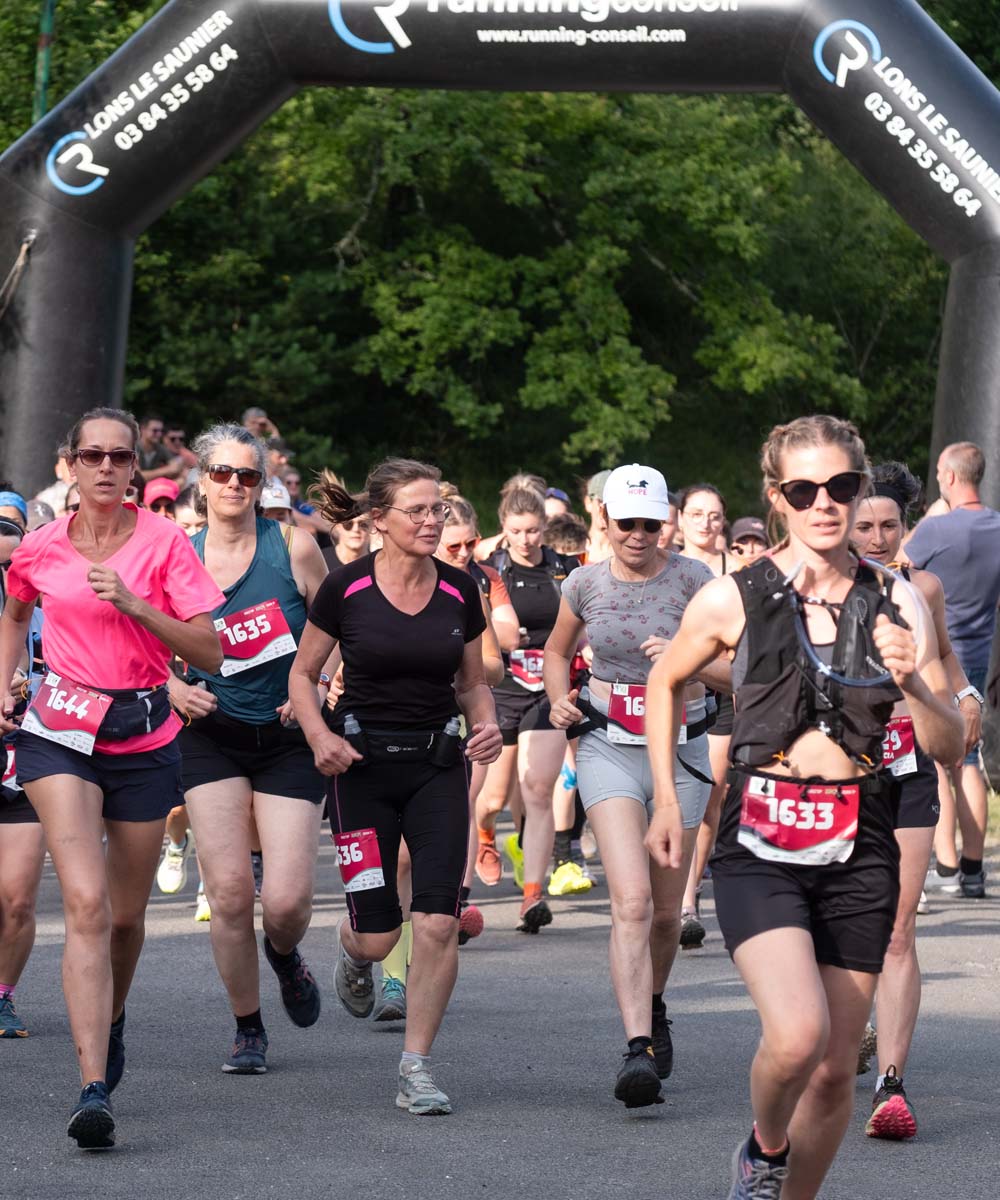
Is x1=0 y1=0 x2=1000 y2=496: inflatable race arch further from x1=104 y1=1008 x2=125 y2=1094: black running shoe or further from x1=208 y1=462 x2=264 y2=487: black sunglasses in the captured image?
x1=104 y1=1008 x2=125 y2=1094: black running shoe

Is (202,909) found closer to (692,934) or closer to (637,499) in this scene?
(692,934)

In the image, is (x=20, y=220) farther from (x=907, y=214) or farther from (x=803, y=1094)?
(x=803, y=1094)

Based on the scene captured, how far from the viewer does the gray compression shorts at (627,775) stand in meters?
6.84

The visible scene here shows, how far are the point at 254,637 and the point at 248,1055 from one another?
4.55 ft

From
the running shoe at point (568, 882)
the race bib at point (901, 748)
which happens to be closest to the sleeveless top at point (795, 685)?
the race bib at point (901, 748)

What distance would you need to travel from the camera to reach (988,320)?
12781 millimetres

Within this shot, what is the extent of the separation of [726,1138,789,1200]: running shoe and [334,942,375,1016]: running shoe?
2.70 m

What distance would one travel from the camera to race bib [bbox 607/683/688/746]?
6902 mm

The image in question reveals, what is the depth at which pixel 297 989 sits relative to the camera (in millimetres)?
6996

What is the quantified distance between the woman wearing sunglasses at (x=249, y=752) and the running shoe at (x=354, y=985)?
15 cm

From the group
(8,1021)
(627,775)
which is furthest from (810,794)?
(8,1021)

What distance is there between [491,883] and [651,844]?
6.09 meters

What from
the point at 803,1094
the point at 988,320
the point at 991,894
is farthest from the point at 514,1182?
the point at 988,320

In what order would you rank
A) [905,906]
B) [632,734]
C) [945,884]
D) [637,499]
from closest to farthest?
[905,906], [632,734], [637,499], [945,884]
